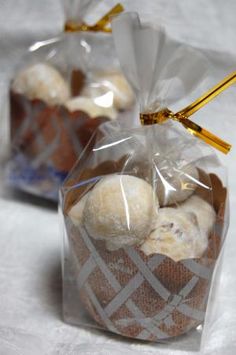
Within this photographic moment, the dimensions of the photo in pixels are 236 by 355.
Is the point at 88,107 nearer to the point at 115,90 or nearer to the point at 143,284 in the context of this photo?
the point at 115,90

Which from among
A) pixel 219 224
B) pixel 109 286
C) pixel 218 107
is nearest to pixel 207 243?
pixel 219 224

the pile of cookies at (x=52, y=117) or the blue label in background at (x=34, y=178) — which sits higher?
the pile of cookies at (x=52, y=117)

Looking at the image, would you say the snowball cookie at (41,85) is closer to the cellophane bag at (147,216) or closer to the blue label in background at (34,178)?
the blue label in background at (34,178)

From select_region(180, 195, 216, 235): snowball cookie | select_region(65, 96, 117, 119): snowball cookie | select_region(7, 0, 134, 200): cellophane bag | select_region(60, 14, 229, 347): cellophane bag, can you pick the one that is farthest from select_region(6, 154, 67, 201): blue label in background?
select_region(180, 195, 216, 235): snowball cookie

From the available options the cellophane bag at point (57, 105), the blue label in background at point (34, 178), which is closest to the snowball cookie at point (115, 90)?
the cellophane bag at point (57, 105)

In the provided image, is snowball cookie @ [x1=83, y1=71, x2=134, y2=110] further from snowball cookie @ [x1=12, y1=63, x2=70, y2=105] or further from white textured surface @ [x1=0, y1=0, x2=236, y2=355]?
white textured surface @ [x1=0, y1=0, x2=236, y2=355]

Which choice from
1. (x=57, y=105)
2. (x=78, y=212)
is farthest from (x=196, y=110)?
(x=57, y=105)

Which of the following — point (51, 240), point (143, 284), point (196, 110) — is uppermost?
point (196, 110)
